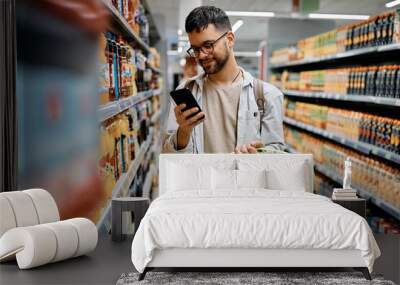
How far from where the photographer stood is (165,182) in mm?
3898

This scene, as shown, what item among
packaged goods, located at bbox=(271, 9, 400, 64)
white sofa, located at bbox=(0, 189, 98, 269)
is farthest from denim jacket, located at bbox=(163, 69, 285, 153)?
packaged goods, located at bbox=(271, 9, 400, 64)

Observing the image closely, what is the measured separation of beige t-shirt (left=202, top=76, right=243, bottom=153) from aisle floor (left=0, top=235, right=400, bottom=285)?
0.86m

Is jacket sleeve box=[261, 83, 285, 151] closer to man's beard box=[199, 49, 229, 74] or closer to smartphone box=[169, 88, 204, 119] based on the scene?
man's beard box=[199, 49, 229, 74]

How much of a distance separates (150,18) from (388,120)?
5.17m

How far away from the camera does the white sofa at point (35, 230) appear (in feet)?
9.58

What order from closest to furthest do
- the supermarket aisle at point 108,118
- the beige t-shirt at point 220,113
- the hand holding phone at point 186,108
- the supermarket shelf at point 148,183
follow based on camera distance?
the supermarket aisle at point 108,118, the hand holding phone at point 186,108, the beige t-shirt at point 220,113, the supermarket shelf at point 148,183

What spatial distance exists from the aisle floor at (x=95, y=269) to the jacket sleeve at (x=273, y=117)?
0.95 meters

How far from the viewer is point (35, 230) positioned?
2.94 meters

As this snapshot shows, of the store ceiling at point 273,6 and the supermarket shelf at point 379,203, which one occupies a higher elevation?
the store ceiling at point 273,6

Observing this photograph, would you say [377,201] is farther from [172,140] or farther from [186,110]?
[186,110]

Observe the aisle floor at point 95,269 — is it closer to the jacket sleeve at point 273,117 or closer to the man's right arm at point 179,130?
the man's right arm at point 179,130

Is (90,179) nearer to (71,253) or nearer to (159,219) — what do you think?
(71,253)

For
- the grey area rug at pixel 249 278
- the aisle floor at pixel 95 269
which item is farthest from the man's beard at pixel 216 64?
the grey area rug at pixel 249 278

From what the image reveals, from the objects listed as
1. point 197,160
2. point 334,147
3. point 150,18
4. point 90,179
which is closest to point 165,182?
point 197,160
